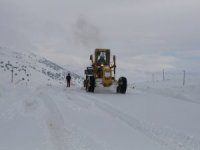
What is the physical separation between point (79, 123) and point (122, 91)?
14855 millimetres

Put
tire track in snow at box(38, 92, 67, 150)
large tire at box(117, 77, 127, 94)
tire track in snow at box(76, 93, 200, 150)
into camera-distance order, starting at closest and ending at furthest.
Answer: tire track in snow at box(38, 92, 67, 150)
tire track in snow at box(76, 93, 200, 150)
large tire at box(117, 77, 127, 94)

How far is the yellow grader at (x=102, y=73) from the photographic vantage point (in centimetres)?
2877

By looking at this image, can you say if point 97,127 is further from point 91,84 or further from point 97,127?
point 91,84

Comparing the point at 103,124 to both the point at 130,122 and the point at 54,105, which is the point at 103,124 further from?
the point at 54,105

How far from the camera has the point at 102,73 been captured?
2977cm

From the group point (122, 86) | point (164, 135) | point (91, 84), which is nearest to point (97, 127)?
point (164, 135)

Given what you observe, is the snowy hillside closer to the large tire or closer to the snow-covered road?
the snow-covered road

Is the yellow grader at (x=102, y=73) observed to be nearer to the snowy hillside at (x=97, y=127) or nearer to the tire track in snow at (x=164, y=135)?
the snowy hillside at (x=97, y=127)

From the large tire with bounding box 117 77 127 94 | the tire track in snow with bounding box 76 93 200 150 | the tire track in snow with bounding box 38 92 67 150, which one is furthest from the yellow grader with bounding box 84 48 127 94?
the tire track in snow with bounding box 76 93 200 150

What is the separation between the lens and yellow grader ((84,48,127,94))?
28.8 metres

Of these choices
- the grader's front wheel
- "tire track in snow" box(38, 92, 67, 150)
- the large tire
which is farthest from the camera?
the grader's front wheel

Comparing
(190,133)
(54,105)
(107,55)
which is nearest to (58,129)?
(190,133)

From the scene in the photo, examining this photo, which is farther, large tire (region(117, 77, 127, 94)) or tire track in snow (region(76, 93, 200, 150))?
large tire (region(117, 77, 127, 94))

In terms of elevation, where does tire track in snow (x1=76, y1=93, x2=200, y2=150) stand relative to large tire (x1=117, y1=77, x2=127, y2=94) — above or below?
below
